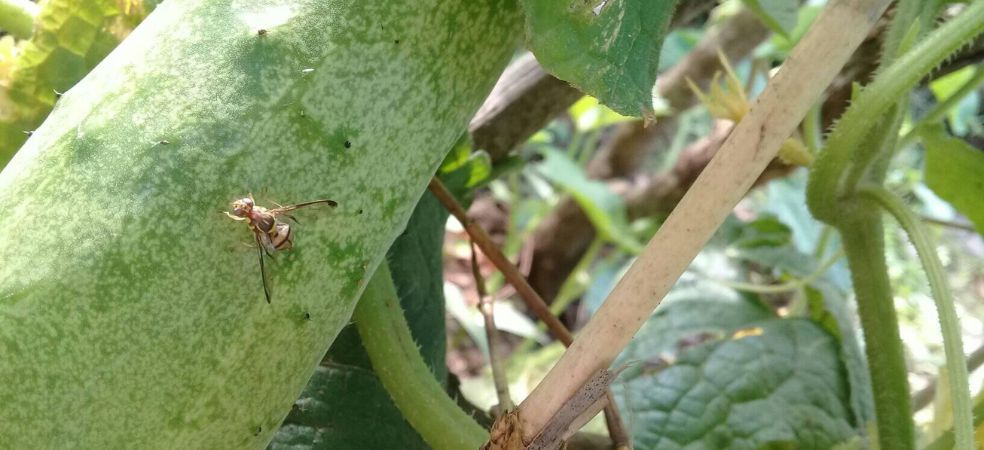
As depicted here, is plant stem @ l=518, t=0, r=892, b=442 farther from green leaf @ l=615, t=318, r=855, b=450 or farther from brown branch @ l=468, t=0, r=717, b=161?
brown branch @ l=468, t=0, r=717, b=161

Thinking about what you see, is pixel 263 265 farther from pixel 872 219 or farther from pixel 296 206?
pixel 872 219

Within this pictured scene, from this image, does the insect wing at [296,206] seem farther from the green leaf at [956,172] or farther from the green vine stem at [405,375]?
the green leaf at [956,172]

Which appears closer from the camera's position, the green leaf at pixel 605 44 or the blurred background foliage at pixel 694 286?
the green leaf at pixel 605 44

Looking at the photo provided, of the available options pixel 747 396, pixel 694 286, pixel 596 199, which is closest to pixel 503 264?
pixel 747 396

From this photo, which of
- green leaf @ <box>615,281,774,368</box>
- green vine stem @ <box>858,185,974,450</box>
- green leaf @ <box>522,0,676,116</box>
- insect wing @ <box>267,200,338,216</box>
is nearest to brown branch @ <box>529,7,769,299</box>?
green leaf @ <box>615,281,774,368</box>

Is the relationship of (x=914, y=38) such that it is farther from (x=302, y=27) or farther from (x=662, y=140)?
(x=662, y=140)

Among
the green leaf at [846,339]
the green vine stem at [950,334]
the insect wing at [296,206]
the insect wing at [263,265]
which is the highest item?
Result: the green vine stem at [950,334]

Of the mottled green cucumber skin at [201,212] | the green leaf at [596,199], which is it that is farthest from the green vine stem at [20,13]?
the green leaf at [596,199]

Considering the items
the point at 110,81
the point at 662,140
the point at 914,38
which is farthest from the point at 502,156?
the point at 662,140
